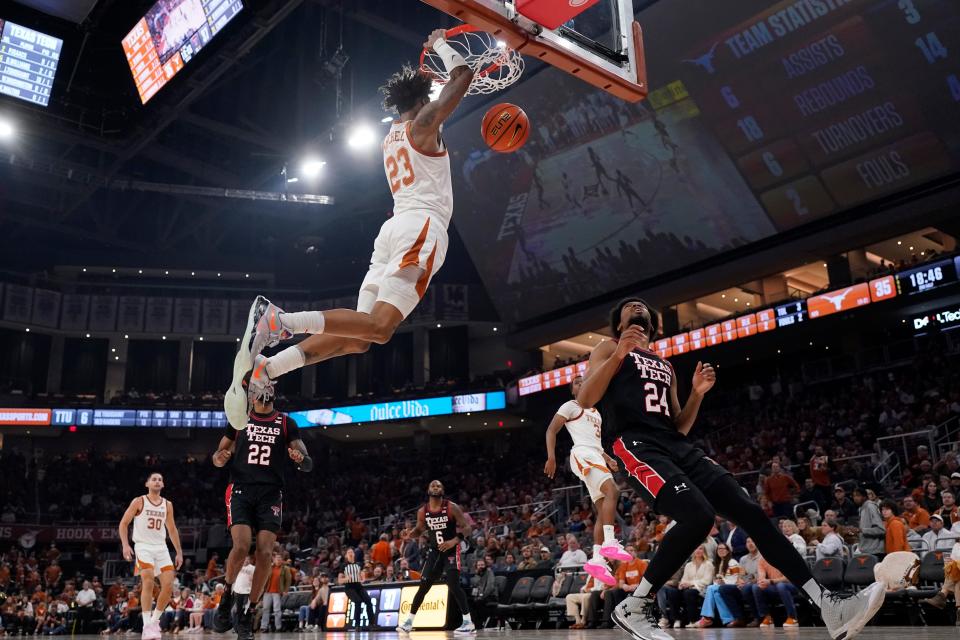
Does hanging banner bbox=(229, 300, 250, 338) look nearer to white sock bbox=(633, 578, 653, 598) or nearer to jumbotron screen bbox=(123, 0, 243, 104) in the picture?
jumbotron screen bbox=(123, 0, 243, 104)

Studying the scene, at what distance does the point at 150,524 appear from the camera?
369 inches

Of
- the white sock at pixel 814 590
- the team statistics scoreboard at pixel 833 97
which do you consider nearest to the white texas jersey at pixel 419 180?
the white sock at pixel 814 590

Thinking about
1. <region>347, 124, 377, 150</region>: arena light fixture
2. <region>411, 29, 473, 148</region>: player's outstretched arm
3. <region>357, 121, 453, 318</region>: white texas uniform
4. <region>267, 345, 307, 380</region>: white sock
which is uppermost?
<region>347, 124, 377, 150</region>: arena light fixture

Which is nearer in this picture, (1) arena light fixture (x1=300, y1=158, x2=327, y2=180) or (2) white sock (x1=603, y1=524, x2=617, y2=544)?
(2) white sock (x1=603, y1=524, x2=617, y2=544)

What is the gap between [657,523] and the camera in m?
13.4

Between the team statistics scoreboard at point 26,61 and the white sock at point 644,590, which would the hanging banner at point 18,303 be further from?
the white sock at point 644,590

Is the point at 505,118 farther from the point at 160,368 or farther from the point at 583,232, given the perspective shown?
the point at 160,368

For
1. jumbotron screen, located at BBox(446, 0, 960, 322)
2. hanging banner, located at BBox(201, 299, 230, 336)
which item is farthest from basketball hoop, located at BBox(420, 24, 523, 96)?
hanging banner, located at BBox(201, 299, 230, 336)

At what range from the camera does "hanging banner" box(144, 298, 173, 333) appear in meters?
36.5

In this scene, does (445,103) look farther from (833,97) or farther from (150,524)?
(833,97)

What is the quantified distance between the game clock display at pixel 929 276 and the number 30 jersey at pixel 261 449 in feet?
59.8

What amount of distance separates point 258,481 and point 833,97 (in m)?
17.8

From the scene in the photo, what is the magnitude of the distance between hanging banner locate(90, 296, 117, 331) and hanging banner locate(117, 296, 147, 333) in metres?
0.28

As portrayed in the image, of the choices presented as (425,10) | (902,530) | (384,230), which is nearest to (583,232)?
(425,10)
